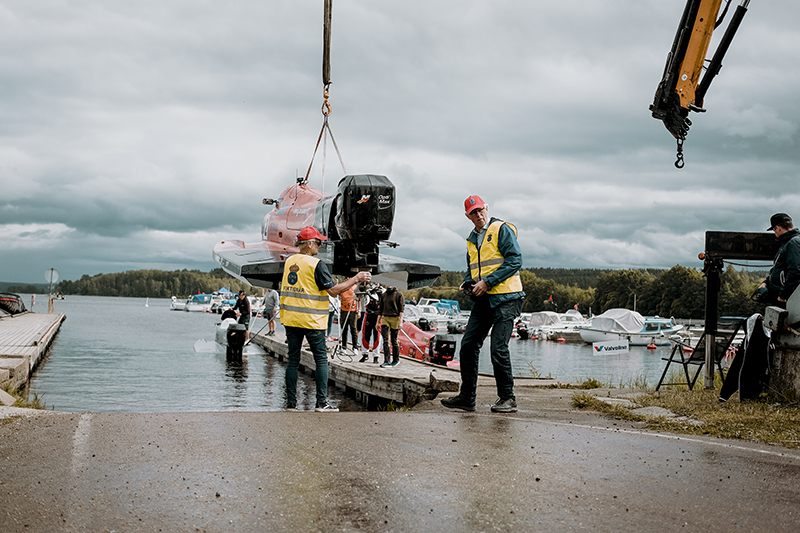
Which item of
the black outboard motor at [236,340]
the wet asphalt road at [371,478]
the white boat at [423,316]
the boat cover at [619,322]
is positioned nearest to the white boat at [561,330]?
the boat cover at [619,322]

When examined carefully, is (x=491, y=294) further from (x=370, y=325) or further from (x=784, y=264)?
(x=370, y=325)

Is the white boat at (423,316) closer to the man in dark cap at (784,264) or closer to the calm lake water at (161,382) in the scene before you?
the calm lake water at (161,382)

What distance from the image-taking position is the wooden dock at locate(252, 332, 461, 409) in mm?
8996

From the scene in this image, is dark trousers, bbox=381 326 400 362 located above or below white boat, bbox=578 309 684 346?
above

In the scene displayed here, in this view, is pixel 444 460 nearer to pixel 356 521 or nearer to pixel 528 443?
pixel 528 443

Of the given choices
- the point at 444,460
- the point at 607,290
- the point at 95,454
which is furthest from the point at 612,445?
the point at 607,290

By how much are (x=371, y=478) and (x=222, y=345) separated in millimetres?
23660

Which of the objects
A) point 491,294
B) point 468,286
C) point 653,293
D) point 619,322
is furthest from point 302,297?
point 653,293

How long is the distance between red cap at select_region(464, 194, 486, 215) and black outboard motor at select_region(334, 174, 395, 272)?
8.68 feet

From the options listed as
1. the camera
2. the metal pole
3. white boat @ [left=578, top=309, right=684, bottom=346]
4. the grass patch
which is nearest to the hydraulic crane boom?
the metal pole

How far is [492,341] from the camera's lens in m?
7.15

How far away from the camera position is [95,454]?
4484mm

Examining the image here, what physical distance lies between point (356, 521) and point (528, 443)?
237 cm

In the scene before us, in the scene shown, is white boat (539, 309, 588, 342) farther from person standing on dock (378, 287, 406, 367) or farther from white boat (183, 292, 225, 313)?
white boat (183, 292, 225, 313)
